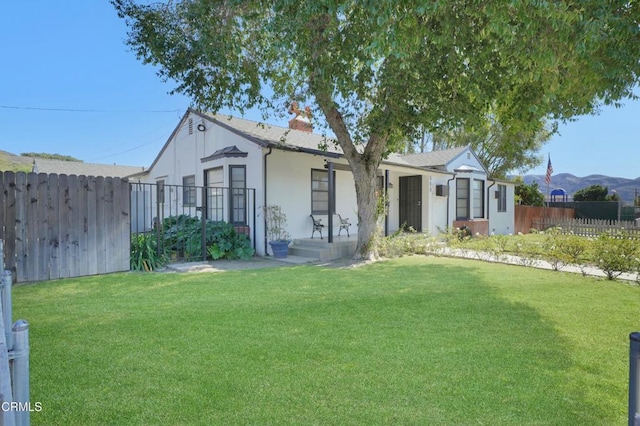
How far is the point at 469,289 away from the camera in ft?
20.2

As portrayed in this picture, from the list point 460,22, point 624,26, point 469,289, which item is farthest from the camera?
point 469,289

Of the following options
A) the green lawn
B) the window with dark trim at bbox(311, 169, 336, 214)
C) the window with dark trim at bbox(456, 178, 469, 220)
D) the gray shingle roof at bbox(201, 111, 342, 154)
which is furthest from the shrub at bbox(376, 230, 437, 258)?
the window with dark trim at bbox(456, 178, 469, 220)

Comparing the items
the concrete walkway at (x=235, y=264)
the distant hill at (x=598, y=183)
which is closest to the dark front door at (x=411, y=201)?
the concrete walkway at (x=235, y=264)

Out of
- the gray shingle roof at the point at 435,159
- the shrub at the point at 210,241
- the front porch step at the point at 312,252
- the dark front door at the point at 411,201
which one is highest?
the gray shingle roof at the point at 435,159

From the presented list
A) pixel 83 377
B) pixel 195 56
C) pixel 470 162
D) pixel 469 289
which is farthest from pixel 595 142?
pixel 83 377

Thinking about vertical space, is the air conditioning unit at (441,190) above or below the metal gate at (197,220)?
above

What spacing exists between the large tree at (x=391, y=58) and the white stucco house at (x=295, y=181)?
5.43ft

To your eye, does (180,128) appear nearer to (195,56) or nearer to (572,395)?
(195,56)

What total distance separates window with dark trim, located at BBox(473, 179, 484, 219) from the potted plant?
10566mm

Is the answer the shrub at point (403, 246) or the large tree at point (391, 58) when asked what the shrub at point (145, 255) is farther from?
the shrub at point (403, 246)

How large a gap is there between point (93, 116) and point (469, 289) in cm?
2770

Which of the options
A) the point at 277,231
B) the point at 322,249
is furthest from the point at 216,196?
the point at 322,249

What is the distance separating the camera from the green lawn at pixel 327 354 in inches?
97.8

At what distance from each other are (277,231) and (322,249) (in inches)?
56.2
